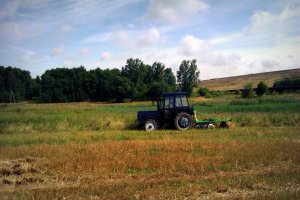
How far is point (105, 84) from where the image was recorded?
8238 centimetres

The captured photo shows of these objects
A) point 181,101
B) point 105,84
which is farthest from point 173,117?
point 105,84

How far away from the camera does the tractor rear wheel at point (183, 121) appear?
17816 millimetres

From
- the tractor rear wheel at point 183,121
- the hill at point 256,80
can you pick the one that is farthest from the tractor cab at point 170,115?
the hill at point 256,80

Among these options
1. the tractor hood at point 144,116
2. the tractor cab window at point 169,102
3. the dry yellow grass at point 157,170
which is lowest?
the dry yellow grass at point 157,170

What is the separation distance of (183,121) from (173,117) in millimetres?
639

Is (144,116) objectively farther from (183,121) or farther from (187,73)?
(187,73)

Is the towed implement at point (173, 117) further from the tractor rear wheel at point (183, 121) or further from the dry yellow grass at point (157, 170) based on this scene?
the dry yellow grass at point (157, 170)

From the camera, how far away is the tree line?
247ft

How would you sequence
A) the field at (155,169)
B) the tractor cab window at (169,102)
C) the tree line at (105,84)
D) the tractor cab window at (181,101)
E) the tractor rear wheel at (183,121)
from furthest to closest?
the tree line at (105,84) < the tractor cab window at (181,101) < the tractor cab window at (169,102) < the tractor rear wheel at (183,121) < the field at (155,169)

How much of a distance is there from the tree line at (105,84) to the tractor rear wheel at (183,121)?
52.1 m

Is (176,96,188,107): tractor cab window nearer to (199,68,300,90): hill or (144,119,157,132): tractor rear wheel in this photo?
(144,119,157,132): tractor rear wheel

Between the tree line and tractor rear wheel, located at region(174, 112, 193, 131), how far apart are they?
171 feet

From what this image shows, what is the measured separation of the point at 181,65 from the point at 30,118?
71870 millimetres

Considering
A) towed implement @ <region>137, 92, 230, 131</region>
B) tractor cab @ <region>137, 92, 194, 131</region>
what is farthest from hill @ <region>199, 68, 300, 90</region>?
tractor cab @ <region>137, 92, 194, 131</region>
